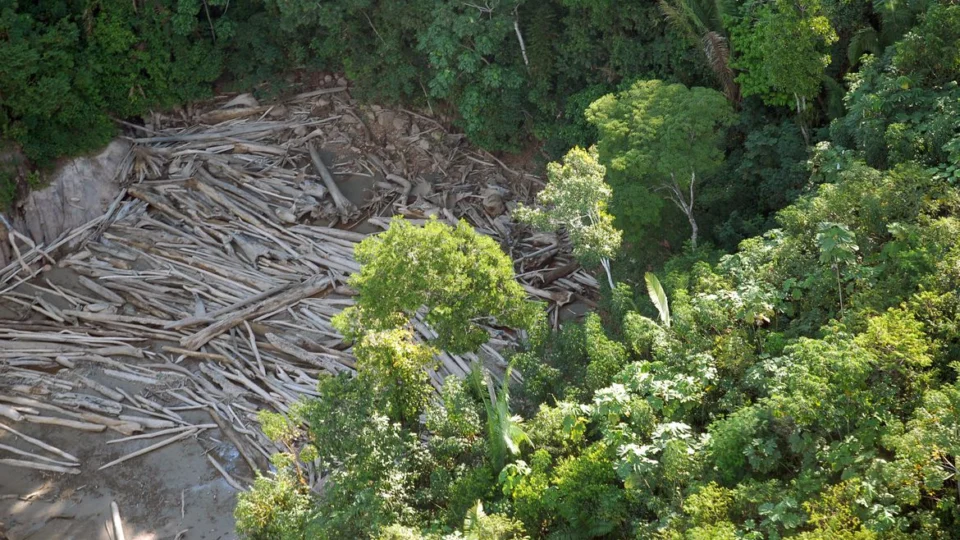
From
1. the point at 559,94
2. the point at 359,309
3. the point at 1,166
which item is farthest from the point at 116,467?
the point at 559,94

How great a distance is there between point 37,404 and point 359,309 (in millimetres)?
7430

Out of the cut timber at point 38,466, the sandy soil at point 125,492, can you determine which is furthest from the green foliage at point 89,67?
the cut timber at point 38,466

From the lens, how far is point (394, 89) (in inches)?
830

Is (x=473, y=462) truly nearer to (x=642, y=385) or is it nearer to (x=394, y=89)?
(x=642, y=385)

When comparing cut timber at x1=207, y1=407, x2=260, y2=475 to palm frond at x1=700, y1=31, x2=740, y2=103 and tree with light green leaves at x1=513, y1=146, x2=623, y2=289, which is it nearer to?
tree with light green leaves at x1=513, y1=146, x2=623, y2=289

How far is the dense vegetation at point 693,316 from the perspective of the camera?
856cm

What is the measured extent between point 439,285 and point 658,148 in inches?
186

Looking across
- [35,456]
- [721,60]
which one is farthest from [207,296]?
[721,60]

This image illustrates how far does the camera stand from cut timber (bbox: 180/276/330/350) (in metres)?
16.5

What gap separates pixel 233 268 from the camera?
59.3 ft

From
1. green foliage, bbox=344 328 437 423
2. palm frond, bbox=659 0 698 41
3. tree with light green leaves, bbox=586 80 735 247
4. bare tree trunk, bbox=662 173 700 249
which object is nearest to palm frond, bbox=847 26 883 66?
tree with light green leaves, bbox=586 80 735 247

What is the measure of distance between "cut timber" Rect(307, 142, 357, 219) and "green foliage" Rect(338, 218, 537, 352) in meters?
7.73

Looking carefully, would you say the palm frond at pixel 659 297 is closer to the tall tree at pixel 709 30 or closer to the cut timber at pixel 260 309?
the tall tree at pixel 709 30

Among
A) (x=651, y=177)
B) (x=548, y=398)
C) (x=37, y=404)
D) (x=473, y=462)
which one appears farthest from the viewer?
(x=37, y=404)
